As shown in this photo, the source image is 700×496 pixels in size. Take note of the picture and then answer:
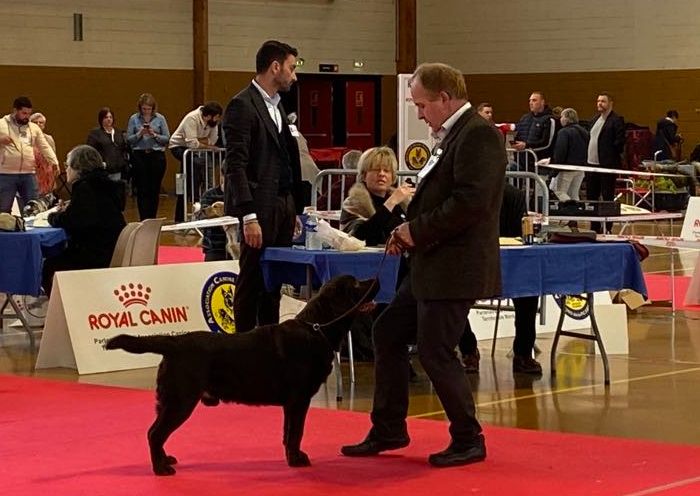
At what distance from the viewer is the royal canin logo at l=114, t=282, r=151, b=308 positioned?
7.71 metres

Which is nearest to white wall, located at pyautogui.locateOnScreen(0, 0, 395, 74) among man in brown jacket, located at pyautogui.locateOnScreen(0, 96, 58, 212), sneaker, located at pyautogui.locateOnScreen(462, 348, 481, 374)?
man in brown jacket, located at pyautogui.locateOnScreen(0, 96, 58, 212)

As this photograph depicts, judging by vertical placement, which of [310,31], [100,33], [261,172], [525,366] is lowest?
[525,366]

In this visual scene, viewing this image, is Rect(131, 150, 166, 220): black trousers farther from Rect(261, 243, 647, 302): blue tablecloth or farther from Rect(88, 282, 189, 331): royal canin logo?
Rect(261, 243, 647, 302): blue tablecloth

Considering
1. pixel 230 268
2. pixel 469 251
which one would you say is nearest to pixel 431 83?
pixel 469 251

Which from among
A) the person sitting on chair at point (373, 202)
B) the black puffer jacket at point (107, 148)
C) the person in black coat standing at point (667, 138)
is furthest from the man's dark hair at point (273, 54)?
the person in black coat standing at point (667, 138)

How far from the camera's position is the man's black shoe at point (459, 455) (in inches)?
197

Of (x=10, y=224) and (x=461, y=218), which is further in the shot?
(x=10, y=224)

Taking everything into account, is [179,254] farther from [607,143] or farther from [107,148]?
[607,143]

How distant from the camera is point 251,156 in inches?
258

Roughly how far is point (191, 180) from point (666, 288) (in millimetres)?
7506

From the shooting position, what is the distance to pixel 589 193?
61.8 feet

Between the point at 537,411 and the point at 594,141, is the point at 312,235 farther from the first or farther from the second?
the point at 594,141

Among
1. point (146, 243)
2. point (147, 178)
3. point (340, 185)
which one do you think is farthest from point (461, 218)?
point (147, 178)

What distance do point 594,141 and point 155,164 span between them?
560cm
